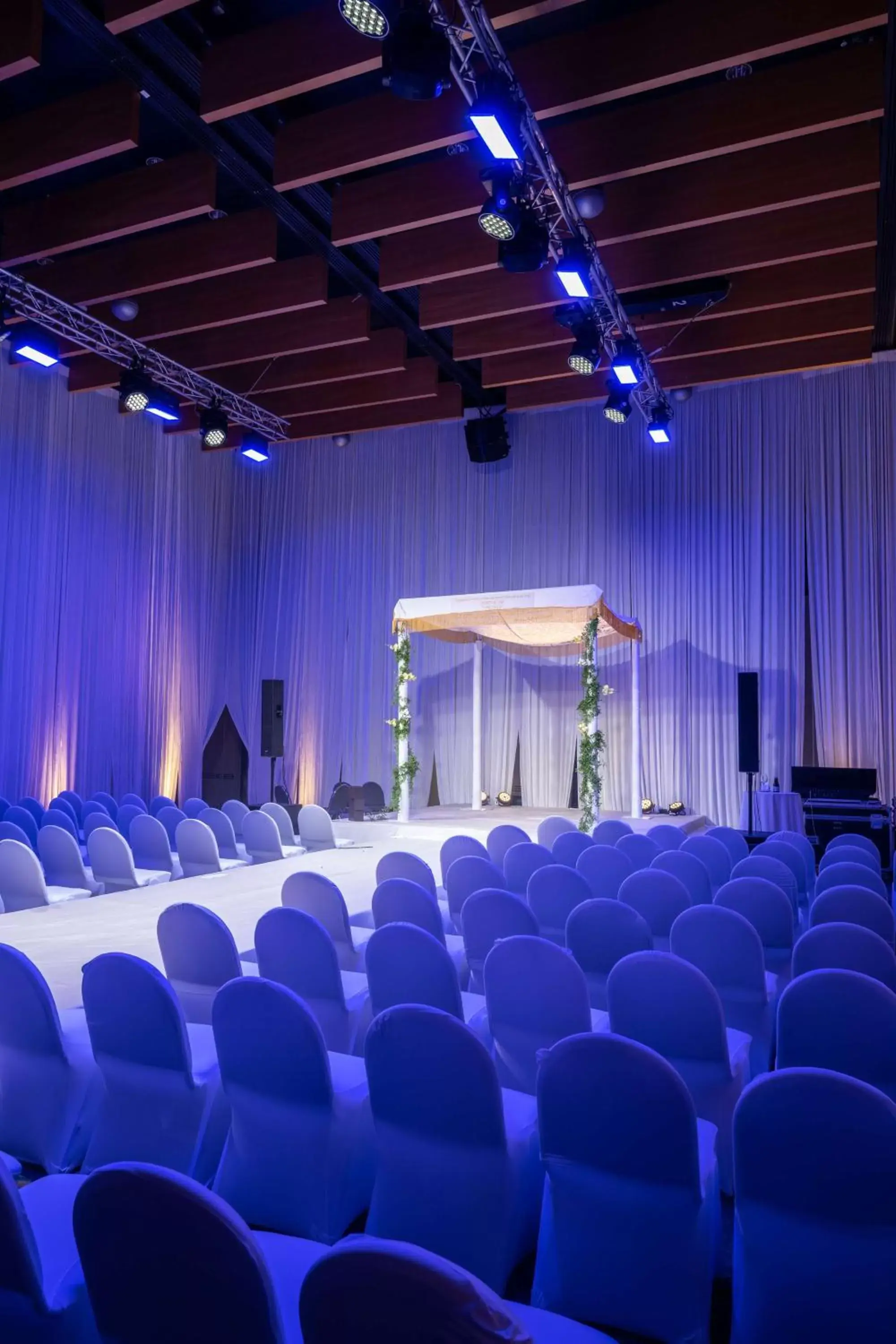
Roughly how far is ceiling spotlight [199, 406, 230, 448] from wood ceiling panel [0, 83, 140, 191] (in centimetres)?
428

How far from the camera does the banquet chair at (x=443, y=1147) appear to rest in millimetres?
2105

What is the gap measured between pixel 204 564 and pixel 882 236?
10.4 m

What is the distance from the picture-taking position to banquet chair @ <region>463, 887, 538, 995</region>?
3.84 meters

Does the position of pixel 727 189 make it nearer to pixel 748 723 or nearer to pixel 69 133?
pixel 69 133

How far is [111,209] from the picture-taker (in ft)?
25.7

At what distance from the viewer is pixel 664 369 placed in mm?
11047

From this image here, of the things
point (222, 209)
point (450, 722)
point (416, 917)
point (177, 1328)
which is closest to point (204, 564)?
point (450, 722)

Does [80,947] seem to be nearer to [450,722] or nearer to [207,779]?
[450,722]

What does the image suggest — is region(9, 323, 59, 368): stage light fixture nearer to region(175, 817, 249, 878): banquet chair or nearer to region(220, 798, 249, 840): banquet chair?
region(220, 798, 249, 840): banquet chair

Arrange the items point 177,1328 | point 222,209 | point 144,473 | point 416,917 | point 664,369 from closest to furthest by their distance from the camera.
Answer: point 177,1328 → point 416,917 → point 222,209 → point 664,369 → point 144,473

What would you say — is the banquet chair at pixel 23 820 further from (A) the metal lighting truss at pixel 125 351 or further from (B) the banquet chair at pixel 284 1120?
(B) the banquet chair at pixel 284 1120

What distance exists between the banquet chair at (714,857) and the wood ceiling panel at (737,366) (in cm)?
663

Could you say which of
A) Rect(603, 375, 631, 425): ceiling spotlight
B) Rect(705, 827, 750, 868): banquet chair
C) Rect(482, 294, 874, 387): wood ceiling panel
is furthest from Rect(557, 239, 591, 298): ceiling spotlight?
Rect(705, 827, 750, 868): banquet chair

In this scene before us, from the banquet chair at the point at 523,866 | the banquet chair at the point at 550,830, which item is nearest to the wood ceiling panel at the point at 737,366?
the banquet chair at the point at 550,830
